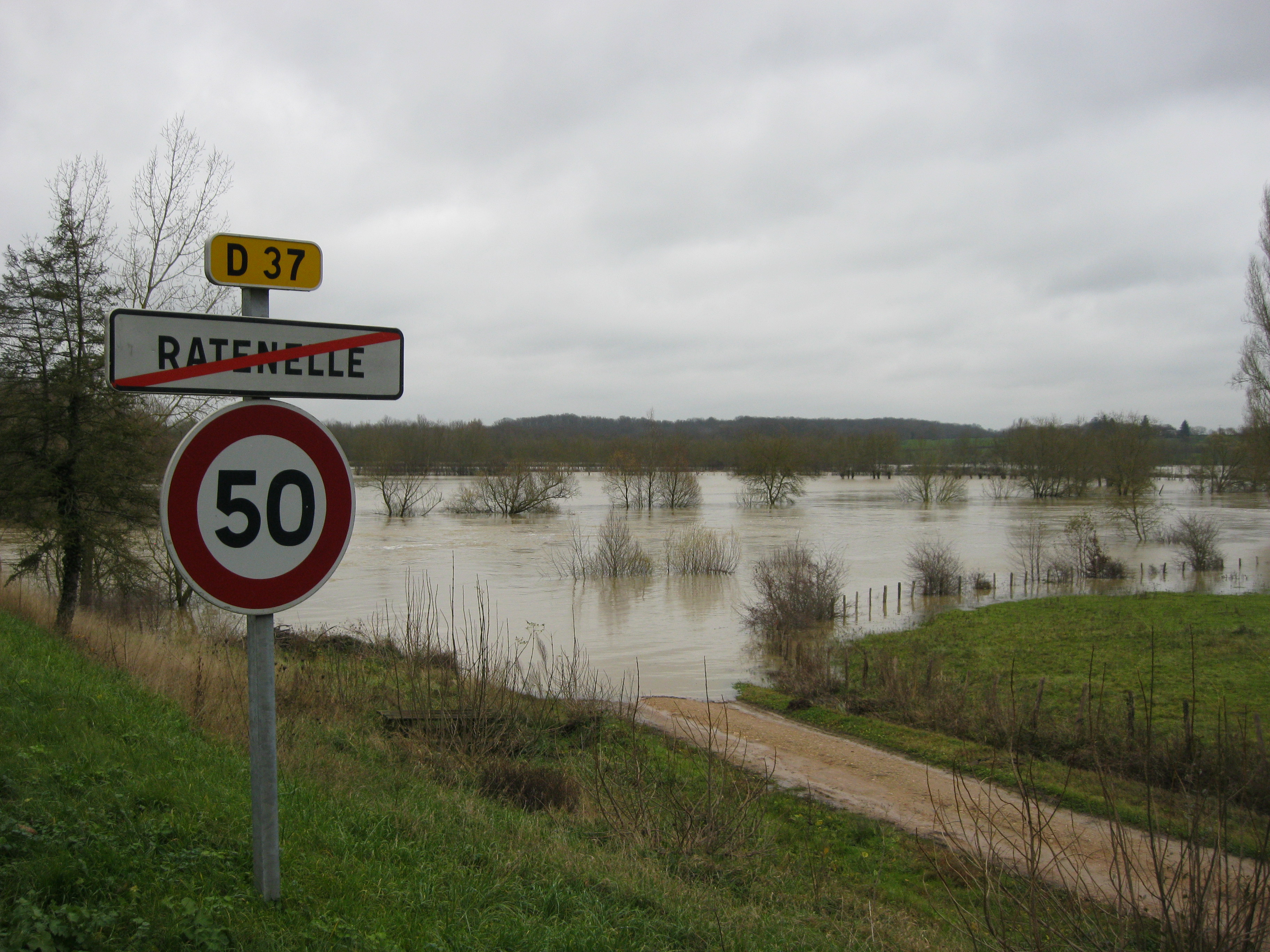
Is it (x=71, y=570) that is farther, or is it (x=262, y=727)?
(x=71, y=570)

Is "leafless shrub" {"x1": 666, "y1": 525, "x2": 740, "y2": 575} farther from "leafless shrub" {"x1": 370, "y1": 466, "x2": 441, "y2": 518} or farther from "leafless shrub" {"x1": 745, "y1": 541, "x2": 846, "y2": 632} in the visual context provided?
"leafless shrub" {"x1": 370, "y1": 466, "x2": 441, "y2": 518}

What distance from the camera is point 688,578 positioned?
37.4m

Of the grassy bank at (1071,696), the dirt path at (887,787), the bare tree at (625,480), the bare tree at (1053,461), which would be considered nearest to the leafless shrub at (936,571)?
the grassy bank at (1071,696)

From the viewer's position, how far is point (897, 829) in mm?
10781

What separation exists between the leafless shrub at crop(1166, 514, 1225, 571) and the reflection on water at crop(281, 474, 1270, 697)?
0.74 m

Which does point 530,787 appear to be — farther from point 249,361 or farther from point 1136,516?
point 1136,516

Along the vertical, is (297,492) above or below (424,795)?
above

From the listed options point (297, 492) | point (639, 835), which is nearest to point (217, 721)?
point (639, 835)

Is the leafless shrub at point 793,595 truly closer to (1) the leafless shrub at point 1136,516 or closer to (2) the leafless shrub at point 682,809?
(2) the leafless shrub at point 682,809

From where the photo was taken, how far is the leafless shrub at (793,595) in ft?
86.0

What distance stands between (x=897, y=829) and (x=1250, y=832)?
4.43m

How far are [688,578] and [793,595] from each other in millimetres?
11094

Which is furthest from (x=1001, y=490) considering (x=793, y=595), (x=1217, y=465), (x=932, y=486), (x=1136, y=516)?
(x=793, y=595)

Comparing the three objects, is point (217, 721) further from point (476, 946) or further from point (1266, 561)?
point (1266, 561)
